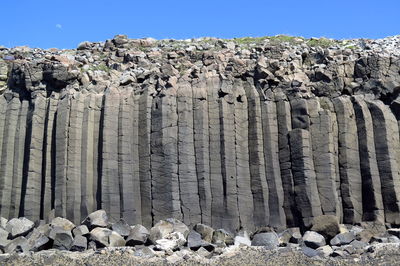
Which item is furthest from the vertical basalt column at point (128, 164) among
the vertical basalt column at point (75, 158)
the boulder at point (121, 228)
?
the vertical basalt column at point (75, 158)

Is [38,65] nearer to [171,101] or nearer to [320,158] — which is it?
[171,101]

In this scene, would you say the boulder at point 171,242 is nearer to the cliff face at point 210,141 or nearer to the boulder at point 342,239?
the cliff face at point 210,141

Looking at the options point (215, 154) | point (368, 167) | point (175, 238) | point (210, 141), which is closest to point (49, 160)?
point (210, 141)

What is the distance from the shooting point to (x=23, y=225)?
22.8 m

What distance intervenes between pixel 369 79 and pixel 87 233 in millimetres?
12741

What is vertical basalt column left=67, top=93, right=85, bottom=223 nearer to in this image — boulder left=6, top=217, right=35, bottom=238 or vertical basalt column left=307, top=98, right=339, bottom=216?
boulder left=6, top=217, right=35, bottom=238

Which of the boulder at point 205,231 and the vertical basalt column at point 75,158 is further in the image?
the vertical basalt column at point 75,158

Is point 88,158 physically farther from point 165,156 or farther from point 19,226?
point 19,226

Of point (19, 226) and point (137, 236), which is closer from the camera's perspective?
point (137, 236)

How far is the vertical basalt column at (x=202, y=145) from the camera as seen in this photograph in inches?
947

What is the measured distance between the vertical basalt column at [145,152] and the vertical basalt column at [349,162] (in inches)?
279

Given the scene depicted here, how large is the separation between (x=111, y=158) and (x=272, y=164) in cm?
599

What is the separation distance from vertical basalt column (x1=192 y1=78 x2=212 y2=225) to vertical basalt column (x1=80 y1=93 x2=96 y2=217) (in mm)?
3868

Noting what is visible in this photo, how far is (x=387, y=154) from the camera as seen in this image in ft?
80.7
